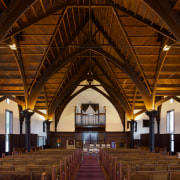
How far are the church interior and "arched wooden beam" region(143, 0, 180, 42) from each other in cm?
4

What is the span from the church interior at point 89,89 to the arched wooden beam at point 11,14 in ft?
0.13

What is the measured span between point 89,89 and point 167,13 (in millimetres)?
26161

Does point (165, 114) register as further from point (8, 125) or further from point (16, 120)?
point (8, 125)

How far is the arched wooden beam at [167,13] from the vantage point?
465 inches

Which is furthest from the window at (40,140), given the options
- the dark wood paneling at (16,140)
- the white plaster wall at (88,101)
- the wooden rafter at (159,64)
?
the wooden rafter at (159,64)

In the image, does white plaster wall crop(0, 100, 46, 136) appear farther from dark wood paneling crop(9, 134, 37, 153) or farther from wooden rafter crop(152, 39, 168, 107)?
wooden rafter crop(152, 39, 168, 107)

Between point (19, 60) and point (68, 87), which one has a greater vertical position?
point (19, 60)

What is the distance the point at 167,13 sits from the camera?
39.1ft

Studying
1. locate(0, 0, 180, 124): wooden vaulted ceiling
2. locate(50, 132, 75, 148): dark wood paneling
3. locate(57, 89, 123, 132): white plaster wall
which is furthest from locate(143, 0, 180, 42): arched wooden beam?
locate(50, 132, 75, 148): dark wood paneling

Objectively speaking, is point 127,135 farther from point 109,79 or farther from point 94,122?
point 109,79

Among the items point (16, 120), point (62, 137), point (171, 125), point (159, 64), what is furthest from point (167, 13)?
point (62, 137)

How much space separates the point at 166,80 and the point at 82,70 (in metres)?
14.8

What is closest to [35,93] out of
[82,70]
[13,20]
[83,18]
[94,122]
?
[83,18]

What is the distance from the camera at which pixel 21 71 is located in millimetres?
20000
